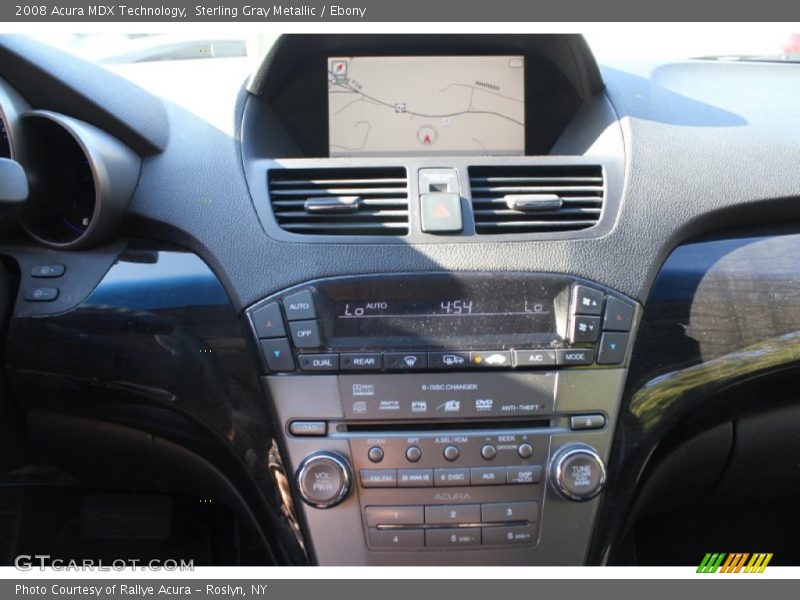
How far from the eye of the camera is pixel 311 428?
67.0 inches

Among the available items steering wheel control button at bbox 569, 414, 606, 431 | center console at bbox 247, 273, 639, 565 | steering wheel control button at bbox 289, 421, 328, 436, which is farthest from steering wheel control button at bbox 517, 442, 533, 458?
steering wheel control button at bbox 289, 421, 328, 436

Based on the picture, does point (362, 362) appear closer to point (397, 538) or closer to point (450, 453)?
point (450, 453)

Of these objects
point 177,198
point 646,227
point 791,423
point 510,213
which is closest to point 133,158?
point 177,198

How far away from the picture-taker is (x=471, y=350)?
172 cm

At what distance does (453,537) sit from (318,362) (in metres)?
0.51

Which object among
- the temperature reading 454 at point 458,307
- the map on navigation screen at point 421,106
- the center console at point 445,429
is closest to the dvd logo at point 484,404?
the center console at point 445,429

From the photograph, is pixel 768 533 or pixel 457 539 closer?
pixel 457 539

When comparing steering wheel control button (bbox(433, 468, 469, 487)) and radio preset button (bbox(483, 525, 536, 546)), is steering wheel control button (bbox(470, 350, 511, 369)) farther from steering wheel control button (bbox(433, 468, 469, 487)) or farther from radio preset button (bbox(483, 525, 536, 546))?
radio preset button (bbox(483, 525, 536, 546))

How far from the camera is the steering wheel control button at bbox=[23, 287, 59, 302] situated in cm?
188

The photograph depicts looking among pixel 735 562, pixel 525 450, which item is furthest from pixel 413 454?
pixel 735 562

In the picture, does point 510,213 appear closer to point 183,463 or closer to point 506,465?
point 506,465

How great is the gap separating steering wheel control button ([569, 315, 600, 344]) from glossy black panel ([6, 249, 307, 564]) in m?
0.75

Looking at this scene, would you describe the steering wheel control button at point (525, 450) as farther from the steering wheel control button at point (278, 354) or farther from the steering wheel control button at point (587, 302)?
the steering wheel control button at point (278, 354)

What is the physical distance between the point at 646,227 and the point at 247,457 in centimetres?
114
